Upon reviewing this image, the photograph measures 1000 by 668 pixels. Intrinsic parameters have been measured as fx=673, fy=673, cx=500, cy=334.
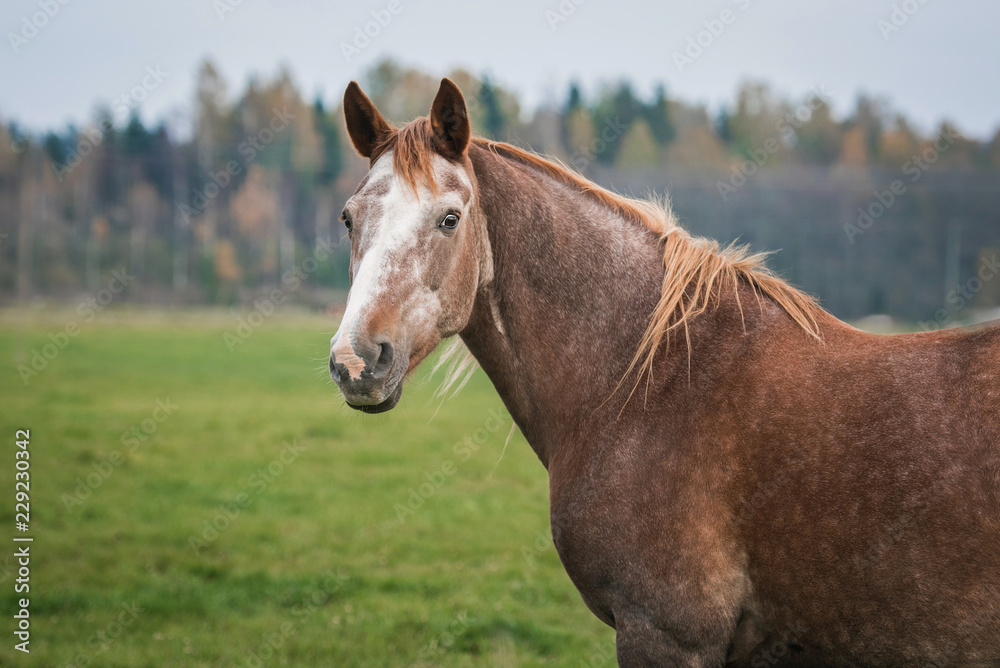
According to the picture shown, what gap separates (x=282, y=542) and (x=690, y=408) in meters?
5.43

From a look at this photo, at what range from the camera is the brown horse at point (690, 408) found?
7.08 feet

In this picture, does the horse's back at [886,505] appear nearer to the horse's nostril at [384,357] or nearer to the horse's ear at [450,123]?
the horse's nostril at [384,357]

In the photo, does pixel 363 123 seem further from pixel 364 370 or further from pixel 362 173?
pixel 362 173

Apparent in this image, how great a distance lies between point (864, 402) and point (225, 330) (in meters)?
32.5

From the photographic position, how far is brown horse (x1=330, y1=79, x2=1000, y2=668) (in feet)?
7.08

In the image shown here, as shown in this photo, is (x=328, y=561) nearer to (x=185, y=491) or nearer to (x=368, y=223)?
(x=185, y=491)

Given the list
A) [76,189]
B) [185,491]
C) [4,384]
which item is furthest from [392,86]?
[185,491]

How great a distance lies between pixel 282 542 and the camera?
266 inches

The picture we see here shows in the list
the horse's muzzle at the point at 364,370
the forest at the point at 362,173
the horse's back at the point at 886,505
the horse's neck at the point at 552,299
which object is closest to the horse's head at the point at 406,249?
the horse's muzzle at the point at 364,370

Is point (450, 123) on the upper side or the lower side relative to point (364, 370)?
upper

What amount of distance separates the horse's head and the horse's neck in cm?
13

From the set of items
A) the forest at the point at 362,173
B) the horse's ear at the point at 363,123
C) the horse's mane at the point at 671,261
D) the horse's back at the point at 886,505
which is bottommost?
the forest at the point at 362,173

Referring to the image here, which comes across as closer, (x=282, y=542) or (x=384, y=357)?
(x=384, y=357)

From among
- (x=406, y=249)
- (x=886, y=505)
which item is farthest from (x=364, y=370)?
(x=886, y=505)
